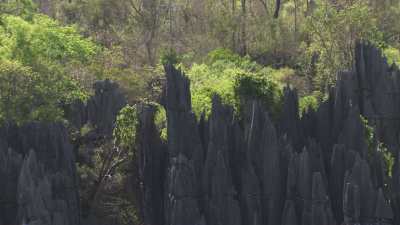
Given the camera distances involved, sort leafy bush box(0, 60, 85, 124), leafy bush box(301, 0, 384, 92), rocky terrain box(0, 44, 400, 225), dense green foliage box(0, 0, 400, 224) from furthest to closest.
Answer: leafy bush box(301, 0, 384, 92), dense green foliage box(0, 0, 400, 224), leafy bush box(0, 60, 85, 124), rocky terrain box(0, 44, 400, 225)

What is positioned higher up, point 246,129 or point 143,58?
point 143,58

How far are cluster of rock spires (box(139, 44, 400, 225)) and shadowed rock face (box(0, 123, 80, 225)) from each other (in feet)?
9.51

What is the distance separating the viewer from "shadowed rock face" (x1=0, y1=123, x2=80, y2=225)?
23797 mm

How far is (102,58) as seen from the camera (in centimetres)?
3834

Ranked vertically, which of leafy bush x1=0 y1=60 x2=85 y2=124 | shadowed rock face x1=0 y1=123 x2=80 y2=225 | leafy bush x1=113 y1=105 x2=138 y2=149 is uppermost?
leafy bush x1=0 y1=60 x2=85 y2=124

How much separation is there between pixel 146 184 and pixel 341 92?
332 inches

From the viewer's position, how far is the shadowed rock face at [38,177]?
78.1 feet

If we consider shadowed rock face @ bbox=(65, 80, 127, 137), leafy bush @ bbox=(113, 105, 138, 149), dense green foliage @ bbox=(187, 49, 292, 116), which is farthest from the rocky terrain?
shadowed rock face @ bbox=(65, 80, 127, 137)

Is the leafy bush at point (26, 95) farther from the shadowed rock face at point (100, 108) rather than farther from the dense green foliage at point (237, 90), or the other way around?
the dense green foliage at point (237, 90)

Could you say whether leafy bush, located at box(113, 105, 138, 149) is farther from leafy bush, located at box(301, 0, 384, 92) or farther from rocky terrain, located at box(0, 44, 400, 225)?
leafy bush, located at box(301, 0, 384, 92)

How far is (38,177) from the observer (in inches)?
960

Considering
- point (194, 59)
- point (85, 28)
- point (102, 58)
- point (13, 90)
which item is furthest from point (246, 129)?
point (85, 28)

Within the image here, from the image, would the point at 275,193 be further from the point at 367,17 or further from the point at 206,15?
the point at 206,15

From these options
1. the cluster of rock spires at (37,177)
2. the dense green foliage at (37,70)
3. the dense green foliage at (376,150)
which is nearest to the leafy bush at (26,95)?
the dense green foliage at (37,70)
